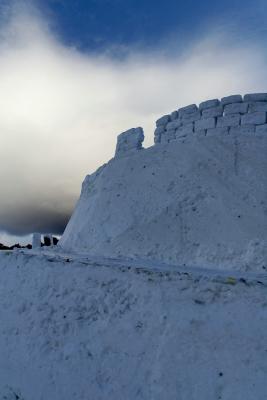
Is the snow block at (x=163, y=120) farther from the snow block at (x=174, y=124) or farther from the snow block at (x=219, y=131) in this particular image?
the snow block at (x=219, y=131)

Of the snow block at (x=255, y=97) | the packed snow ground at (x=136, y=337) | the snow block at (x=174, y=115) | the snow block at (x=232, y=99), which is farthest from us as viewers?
the snow block at (x=174, y=115)

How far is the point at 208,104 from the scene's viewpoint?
898 cm

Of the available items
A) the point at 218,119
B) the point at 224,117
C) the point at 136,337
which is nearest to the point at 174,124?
the point at 218,119

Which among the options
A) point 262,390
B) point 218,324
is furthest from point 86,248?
point 262,390

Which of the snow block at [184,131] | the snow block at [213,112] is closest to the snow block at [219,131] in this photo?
the snow block at [213,112]

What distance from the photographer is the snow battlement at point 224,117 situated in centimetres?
848

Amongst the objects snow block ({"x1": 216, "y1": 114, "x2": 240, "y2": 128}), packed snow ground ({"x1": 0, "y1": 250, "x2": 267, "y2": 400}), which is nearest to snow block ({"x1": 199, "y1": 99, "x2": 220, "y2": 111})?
snow block ({"x1": 216, "y1": 114, "x2": 240, "y2": 128})

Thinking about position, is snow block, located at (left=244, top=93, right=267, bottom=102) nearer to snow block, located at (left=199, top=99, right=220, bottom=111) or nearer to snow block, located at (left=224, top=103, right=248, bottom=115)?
snow block, located at (left=224, top=103, right=248, bottom=115)

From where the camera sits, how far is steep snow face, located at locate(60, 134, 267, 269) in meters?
7.26

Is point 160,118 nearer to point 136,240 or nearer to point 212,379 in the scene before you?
point 136,240

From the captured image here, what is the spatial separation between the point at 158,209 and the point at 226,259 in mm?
2005

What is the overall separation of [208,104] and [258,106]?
1106 millimetres

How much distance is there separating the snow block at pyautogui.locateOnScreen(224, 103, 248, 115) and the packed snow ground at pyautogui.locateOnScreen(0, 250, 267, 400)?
4.84m

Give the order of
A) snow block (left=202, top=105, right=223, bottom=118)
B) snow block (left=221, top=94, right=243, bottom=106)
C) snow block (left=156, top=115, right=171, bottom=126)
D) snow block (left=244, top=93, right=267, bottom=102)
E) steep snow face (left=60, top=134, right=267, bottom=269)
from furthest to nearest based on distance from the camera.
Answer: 1. snow block (left=156, top=115, right=171, bottom=126)
2. snow block (left=202, top=105, right=223, bottom=118)
3. snow block (left=221, top=94, right=243, bottom=106)
4. snow block (left=244, top=93, right=267, bottom=102)
5. steep snow face (left=60, top=134, right=267, bottom=269)
